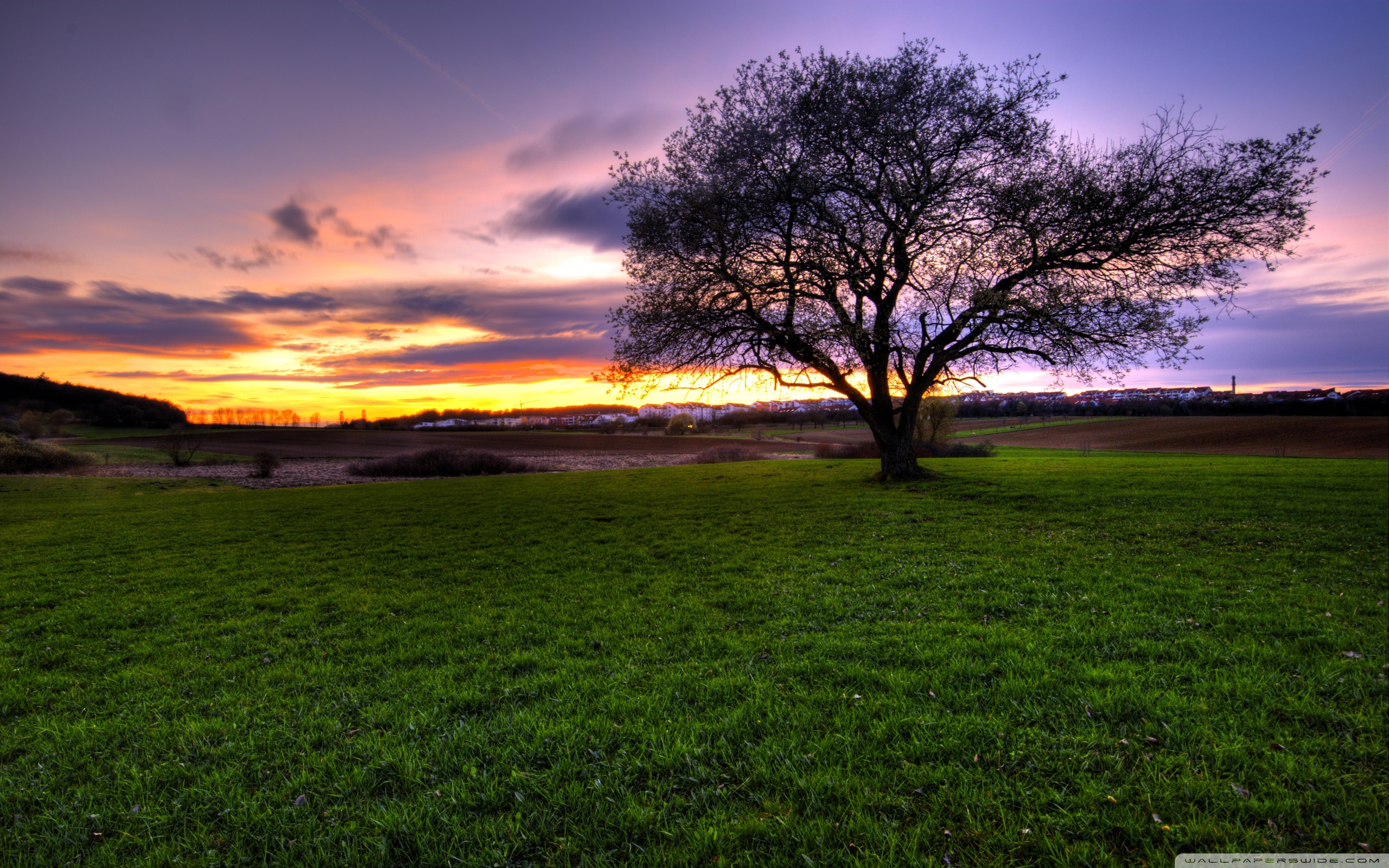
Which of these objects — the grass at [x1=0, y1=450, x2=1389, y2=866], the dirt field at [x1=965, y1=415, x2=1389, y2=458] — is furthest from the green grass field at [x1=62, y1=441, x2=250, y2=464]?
the dirt field at [x1=965, y1=415, x2=1389, y2=458]

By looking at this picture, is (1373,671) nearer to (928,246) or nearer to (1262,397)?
(928,246)

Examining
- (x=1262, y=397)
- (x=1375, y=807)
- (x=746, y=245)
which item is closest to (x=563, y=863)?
(x=1375, y=807)

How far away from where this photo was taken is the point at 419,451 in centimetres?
5066

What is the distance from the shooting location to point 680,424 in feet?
305

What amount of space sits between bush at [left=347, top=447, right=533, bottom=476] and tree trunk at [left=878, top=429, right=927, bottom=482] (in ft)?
110

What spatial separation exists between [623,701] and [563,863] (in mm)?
2019

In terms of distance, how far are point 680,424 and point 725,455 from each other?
3695 cm

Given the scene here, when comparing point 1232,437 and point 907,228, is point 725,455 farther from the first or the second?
point 1232,437

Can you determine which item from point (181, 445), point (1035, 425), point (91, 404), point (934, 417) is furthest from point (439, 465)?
point (1035, 425)

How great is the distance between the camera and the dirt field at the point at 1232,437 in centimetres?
5025

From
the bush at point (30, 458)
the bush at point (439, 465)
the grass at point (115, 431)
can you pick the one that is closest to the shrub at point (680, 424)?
the bush at point (439, 465)

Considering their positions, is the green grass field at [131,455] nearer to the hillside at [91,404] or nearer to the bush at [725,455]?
the hillside at [91,404]

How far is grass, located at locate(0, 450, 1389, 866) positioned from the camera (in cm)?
377

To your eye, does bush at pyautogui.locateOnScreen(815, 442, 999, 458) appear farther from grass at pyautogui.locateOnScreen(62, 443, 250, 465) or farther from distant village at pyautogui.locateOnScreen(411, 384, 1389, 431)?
grass at pyautogui.locateOnScreen(62, 443, 250, 465)
